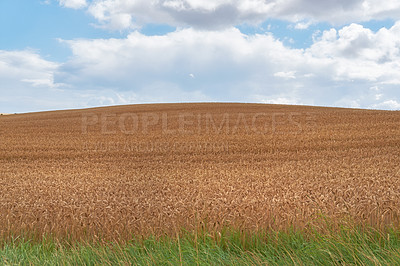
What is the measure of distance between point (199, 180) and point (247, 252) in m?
4.84

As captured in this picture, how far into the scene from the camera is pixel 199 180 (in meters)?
9.07

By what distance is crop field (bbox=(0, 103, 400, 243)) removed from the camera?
18.5ft

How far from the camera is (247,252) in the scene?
4277 millimetres

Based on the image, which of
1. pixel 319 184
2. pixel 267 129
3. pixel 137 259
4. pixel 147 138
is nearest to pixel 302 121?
pixel 267 129

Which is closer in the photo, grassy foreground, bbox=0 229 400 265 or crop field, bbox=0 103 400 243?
grassy foreground, bbox=0 229 400 265

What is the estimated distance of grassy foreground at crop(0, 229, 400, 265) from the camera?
3539 millimetres

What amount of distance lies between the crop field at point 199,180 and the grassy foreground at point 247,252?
0.33 metres

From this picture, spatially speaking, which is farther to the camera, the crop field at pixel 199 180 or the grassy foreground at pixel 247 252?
the crop field at pixel 199 180

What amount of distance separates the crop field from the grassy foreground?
0.33 m

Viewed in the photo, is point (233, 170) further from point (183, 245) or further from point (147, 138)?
point (147, 138)

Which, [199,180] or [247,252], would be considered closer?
[247,252]

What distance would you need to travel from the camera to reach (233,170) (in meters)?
10.9

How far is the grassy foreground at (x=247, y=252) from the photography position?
11.6 feet

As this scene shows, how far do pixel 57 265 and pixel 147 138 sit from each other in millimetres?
15779
